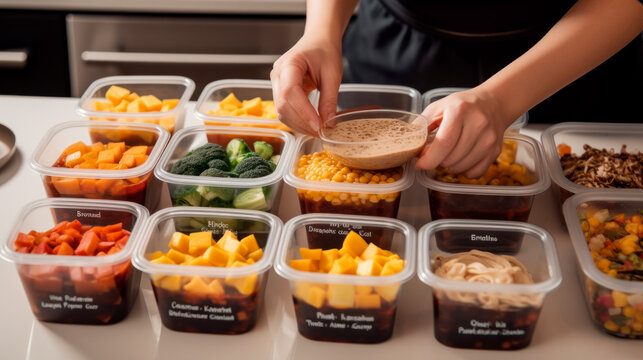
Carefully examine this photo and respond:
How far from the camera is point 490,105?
1.46 metres

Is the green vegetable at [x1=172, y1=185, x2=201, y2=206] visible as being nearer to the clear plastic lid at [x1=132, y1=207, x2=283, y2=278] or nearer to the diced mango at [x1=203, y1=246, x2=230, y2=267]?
the clear plastic lid at [x1=132, y1=207, x2=283, y2=278]

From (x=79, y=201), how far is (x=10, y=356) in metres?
0.36

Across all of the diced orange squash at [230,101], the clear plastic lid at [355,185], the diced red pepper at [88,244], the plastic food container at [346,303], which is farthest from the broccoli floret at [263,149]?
the diced red pepper at [88,244]

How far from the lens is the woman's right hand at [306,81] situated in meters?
1.53

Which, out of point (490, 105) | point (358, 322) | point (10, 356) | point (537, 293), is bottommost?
point (10, 356)

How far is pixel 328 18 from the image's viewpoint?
70.0 inches

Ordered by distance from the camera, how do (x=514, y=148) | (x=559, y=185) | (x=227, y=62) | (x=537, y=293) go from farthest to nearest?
1. (x=227, y=62)
2. (x=514, y=148)
3. (x=559, y=185)
4. (x=537, y=293)

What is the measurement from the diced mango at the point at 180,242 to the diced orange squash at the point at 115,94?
0.65m

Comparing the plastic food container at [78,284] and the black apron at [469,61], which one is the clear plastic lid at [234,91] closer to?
the black apron at [469,61]

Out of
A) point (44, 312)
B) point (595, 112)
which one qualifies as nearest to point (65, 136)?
point (44, 312)

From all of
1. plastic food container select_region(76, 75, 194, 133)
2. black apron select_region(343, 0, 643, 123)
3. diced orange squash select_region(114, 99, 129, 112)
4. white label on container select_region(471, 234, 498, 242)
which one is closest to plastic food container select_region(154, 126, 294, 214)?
plastic food container select_region(76, 75, 194, 133)

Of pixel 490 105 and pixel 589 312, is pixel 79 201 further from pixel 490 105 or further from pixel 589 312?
pixel 589 312

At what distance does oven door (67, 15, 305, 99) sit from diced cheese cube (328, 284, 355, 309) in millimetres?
1705

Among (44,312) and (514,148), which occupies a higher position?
(514,148)
